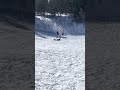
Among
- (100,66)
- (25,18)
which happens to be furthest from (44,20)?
(100,66)

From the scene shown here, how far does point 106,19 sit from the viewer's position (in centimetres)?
1786

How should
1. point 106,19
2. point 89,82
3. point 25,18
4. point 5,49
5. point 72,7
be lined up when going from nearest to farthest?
1. point 89,82
2. point 5,49
3. point 25,18
4. point 106,19
5. point 72,7

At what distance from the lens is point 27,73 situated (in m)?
4.54

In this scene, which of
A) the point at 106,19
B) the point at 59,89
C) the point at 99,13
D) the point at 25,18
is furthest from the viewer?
the point at 99,13

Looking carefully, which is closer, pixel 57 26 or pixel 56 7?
pixel 57 26

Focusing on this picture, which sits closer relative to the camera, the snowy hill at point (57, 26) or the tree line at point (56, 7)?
the snowy hill at point (57, 26)

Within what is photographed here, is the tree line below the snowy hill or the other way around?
the other way around

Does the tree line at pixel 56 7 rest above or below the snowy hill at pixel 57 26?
above

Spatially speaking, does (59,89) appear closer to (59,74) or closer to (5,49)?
(59,74)

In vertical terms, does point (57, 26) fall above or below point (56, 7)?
below

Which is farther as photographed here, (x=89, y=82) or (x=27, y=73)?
(x=27, y=73)

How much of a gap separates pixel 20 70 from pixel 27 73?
27 cm

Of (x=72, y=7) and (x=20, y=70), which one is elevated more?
(x=72, y=7)

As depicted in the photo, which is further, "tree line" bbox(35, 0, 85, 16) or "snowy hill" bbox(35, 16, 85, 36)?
"tree line" bbox(35, 0, 85, 16)
